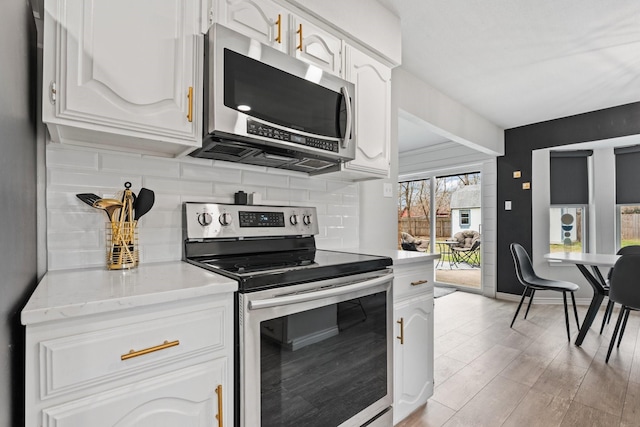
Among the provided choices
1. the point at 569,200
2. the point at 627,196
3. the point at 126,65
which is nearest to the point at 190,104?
the point at 126,65

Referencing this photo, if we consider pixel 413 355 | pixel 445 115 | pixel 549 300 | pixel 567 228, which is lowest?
pixel 549 300

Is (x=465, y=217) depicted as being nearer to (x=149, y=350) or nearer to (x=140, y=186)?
(x=140, y=186)

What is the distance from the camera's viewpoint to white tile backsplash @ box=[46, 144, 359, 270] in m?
1.22

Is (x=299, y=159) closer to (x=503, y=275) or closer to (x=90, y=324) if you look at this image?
(x=90, y=324)

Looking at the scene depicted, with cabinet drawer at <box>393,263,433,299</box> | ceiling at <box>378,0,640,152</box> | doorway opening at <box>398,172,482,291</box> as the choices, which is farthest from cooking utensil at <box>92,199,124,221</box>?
doorway opening at <box>398,172,482,291</box>

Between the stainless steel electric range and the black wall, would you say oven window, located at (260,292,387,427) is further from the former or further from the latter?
the black wall

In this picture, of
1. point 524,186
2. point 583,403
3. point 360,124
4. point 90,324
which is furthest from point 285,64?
point 524,186

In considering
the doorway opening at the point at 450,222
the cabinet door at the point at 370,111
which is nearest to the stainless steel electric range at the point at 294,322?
the cabinet door at the point at 370,111

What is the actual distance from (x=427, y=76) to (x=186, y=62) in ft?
7.83

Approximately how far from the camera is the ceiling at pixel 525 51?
2.04 meters

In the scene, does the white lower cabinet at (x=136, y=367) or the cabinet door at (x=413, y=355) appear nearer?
the white lower cabinet at (x=136, y=367)

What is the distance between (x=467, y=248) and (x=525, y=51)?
347 cm

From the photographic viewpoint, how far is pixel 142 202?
1319mm

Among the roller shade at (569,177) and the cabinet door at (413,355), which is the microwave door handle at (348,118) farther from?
the roller shade at (569,177)
